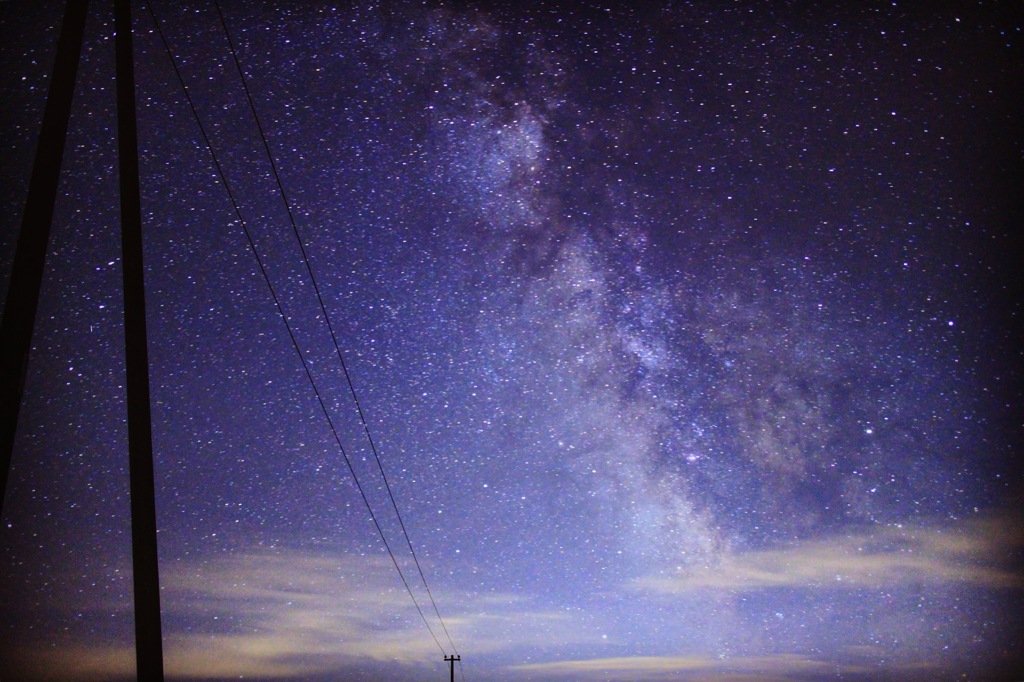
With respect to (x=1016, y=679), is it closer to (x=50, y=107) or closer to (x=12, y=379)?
(x=12, y=379)

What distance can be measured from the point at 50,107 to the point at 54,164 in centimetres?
35

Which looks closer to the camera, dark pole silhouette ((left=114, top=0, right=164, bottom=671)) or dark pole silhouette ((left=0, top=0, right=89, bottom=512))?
dark pole silhouette ((left=0, top=0, right=89, bottom=512))

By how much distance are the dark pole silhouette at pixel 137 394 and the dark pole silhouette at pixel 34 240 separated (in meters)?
0.55

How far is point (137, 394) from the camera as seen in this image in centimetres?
436

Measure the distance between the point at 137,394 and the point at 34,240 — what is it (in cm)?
110

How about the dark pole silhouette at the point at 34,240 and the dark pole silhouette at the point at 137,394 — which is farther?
the dark pole silhouette at the point at 137,394

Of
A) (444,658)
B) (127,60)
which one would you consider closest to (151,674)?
(127,60)

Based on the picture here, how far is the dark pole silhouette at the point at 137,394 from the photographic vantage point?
3.98 meters

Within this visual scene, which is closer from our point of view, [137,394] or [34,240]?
[34,240]

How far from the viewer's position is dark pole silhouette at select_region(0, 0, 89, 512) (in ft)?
11.5

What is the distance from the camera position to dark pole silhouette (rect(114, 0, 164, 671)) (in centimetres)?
398

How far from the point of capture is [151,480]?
13.9 ft

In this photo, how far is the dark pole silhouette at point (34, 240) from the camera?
3492mm

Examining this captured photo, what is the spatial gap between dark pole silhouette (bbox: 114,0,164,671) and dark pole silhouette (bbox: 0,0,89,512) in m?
0.55
